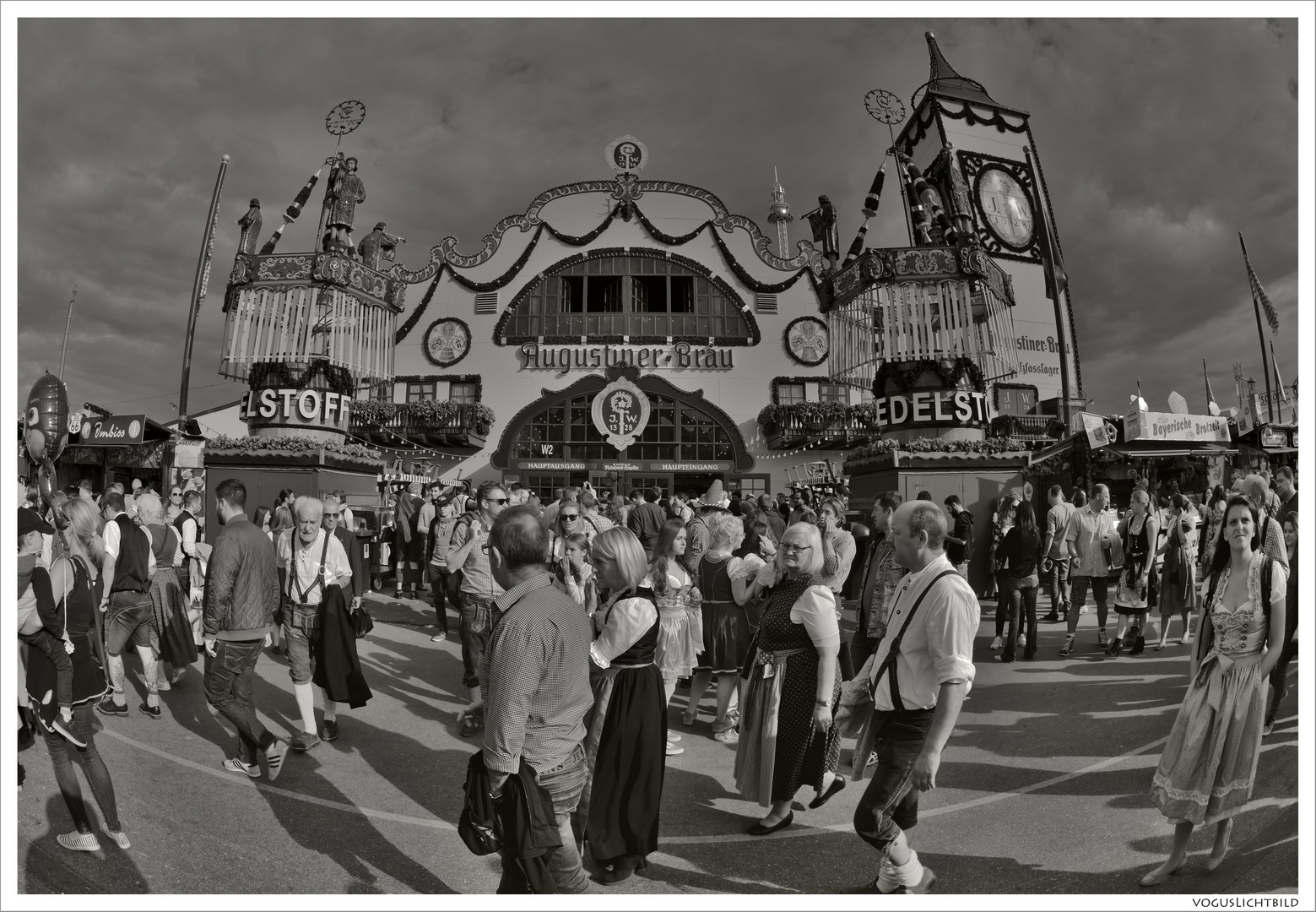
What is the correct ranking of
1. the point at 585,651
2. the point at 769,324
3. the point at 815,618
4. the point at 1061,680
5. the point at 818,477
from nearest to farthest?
1. the point at 585,651
2. the point at 815,618
3. the point at 1061,680
4. the point at 818,477
5. the point at 769,324

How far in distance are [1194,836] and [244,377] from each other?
625 inches

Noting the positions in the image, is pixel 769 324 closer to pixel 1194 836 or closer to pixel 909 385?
pixel 909 385

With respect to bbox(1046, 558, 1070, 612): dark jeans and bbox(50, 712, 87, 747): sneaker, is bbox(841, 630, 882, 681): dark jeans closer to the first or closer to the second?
bbox(1046, 558, 1070, 612): dark jeans

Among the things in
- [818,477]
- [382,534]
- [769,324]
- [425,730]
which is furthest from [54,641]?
[769,324]

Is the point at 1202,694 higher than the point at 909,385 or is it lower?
lower

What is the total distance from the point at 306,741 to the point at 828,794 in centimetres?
338

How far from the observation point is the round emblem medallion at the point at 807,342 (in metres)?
28.9

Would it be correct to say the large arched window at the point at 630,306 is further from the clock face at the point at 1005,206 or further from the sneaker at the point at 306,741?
the sneaker at the point at 306,741

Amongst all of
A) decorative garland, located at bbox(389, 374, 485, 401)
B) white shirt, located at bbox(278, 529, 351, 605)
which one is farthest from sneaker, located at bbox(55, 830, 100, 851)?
decorative garland, located at bbox(389, 374, 485, 401)

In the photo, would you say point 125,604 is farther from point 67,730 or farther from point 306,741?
point 67,730

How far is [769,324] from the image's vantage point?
2933 centimetres

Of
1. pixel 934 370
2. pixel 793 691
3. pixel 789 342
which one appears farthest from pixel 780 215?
pixel 793 691

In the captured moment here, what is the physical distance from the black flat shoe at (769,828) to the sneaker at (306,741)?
302cm

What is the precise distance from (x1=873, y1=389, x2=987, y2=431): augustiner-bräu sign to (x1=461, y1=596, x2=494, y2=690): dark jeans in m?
10.3
